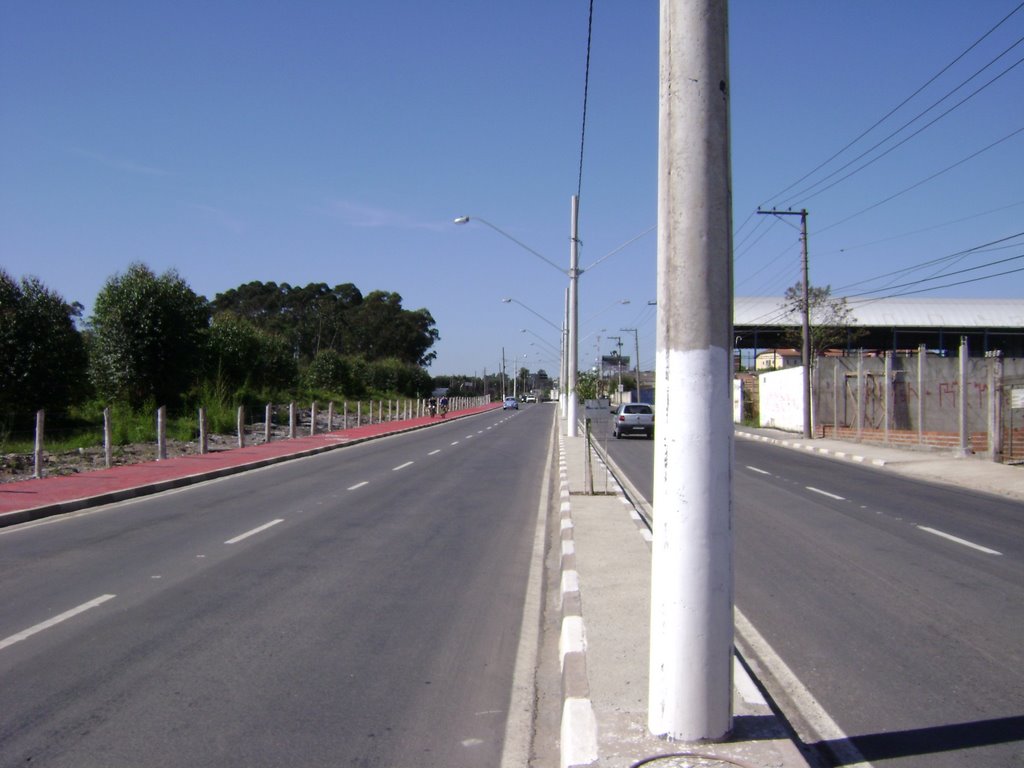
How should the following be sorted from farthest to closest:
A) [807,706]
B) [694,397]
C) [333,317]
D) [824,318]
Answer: [333,317], [824,318], [807,706], [694,397]

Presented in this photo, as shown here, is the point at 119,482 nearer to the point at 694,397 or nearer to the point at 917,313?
the point at 694,397

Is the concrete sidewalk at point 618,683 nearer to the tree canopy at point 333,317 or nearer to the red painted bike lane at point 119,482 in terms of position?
the red painted bike lane at point 119,482

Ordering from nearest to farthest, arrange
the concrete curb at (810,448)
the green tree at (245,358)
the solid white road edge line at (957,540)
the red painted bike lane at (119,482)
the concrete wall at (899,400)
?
1. the solid white road edge line at (957,540)
2. the red painted bike lane at (119,482)
3. the concrete curb at (810,448)
4. the concrete wall at (899,400)
5. the green tree at (245,358)

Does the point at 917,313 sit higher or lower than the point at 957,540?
higher

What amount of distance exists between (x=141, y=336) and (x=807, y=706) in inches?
1201

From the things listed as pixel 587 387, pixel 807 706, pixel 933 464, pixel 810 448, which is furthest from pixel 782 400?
pixel 587 387

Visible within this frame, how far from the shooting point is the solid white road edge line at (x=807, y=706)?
177 inches

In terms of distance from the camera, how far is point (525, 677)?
19.5ft

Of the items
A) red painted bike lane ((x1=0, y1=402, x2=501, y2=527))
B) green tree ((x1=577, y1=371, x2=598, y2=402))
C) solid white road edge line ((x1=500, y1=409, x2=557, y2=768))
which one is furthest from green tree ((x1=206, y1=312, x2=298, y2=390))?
green tree ((x1=577, y1=371, x2=598, y2=402))

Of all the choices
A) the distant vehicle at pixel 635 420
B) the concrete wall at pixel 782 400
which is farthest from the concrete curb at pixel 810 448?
the distant vehicle at pixel 635 420

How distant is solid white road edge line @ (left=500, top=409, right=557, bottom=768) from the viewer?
4719mm

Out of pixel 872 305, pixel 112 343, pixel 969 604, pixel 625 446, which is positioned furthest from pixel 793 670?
pixel 872 305

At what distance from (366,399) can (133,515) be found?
Answer: 184ft

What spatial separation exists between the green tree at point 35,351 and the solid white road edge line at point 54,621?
63.5ft
